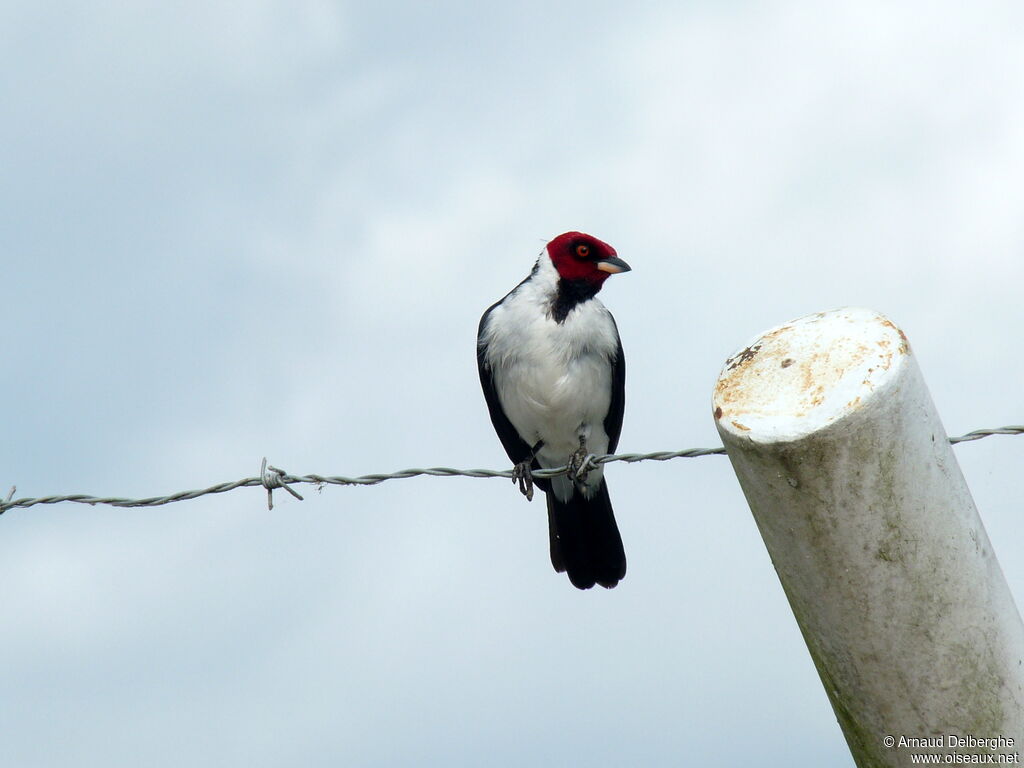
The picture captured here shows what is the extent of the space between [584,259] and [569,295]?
0.88ft

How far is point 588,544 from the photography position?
6.09 meters

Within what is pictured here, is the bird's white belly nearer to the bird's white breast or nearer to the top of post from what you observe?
the bird's white breast

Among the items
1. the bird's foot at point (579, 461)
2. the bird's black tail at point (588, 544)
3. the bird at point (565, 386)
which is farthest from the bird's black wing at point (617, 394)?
the bird's black tail at point (588, 544)

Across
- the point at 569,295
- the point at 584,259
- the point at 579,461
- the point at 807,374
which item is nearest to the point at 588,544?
the point at 579,461

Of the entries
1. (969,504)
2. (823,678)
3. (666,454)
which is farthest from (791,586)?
(666,454)

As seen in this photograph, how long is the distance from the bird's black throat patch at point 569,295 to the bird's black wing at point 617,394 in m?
0.18

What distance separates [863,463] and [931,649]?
1.41ft

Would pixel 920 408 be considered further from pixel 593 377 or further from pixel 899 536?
pixel 593 377

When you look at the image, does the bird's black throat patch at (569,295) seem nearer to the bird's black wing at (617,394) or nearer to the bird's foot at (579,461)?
the bird's black wing at (617,394)

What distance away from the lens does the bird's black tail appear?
237 inches

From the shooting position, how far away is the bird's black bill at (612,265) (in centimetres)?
602

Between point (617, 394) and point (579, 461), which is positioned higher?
point (617, 394)

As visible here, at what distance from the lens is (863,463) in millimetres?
2416

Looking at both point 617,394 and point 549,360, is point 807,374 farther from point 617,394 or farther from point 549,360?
point 617,394
